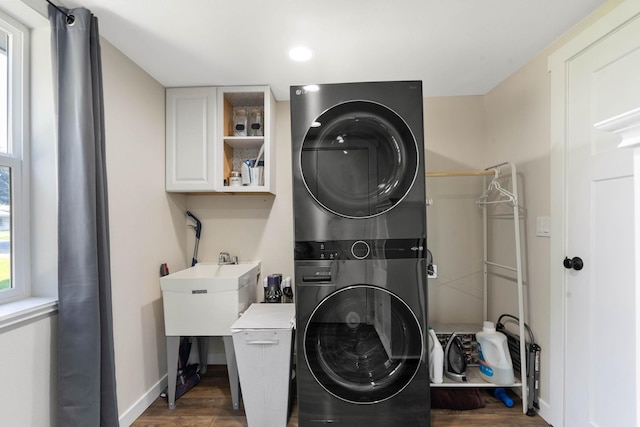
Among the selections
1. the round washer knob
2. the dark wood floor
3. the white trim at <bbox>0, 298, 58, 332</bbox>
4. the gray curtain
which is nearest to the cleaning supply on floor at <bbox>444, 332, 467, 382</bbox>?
the dark wood floor

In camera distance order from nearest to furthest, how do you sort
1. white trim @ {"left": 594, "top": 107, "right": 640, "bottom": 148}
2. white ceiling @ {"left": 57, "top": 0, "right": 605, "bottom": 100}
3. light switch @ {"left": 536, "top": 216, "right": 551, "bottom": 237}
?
white trim @ {"left": 594, "top": 107, "right": 640, "bottom": 148} → white ceiling @ {"left": 57, "top": 0, "right": 605, "bottom": 100} → light switch @ {"left": 536, "top": 216, "right": 551, "bottom": 237}

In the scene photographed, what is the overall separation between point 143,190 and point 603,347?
273 cm

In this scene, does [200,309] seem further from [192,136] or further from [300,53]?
[300,53]

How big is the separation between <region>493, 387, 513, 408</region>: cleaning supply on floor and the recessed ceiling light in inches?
99.0

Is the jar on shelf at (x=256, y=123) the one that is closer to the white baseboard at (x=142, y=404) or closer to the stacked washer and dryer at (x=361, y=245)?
the stacked washer and dryer at (x=361, y=245)

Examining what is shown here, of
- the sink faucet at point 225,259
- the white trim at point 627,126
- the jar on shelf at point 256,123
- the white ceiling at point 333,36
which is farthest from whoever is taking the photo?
the sink faucet at point 225,259

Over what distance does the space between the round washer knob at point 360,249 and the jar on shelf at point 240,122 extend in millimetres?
1347

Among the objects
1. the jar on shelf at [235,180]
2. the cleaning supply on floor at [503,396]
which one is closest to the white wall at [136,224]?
the jar on shelf at [235,180]

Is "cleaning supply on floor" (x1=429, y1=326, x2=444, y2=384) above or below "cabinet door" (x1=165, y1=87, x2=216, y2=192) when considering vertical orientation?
below

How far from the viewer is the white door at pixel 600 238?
138 cm

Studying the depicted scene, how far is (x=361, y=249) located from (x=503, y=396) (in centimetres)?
149

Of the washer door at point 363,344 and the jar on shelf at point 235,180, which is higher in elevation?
the jar on shelf at point 235,180

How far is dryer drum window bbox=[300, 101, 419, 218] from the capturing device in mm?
1563

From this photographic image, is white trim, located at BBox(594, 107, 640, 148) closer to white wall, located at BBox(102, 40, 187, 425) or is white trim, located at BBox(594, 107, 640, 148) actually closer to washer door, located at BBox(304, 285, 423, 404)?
washer door, located at BBox(304, 285, 423, 404)
